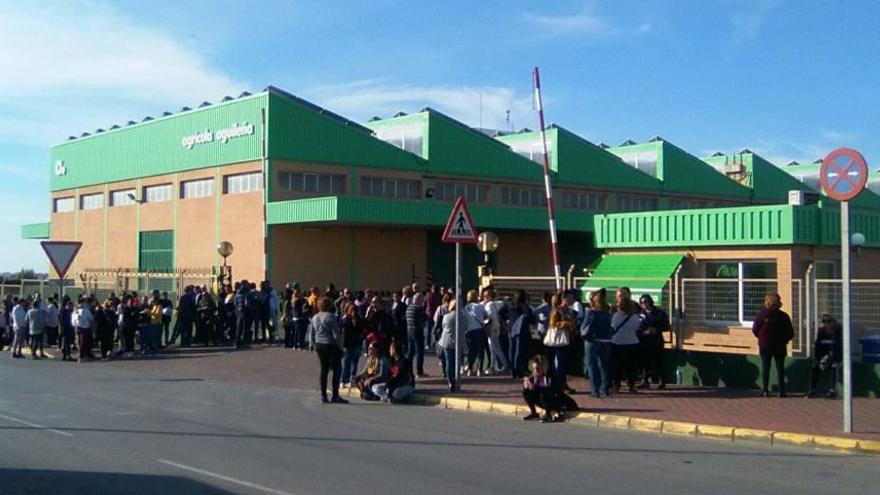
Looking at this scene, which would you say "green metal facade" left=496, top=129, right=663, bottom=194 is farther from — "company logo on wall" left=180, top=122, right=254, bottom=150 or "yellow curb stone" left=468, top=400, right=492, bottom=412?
"yellow curb stone" left=468, top=400, right=492, bottom=412

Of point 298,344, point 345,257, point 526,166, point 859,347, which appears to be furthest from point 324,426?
point 526,166

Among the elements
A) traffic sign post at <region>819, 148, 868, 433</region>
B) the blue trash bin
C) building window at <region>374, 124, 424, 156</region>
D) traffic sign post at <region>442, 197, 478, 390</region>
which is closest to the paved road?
traffic sign post at <region>819, 148, 868, 433</region>

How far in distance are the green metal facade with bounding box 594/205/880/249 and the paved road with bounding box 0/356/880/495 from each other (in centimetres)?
1158

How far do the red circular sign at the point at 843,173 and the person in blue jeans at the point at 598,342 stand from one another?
4.34m

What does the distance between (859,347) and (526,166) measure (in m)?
28.8

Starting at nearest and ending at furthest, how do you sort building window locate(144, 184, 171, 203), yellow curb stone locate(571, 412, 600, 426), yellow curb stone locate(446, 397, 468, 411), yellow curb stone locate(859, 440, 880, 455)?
yellow curb stone locate(859, 440, 880, 455) → yellow curb stone locate(571, 412, 600, 426) → yellow curb stone locate(446, 397, 468, 411) → building window locate(144, 184, 171, 203)

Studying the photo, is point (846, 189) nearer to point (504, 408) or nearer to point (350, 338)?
point (504, 408)

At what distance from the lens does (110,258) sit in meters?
48.5

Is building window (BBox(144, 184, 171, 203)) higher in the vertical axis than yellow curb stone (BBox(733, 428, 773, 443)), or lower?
higher

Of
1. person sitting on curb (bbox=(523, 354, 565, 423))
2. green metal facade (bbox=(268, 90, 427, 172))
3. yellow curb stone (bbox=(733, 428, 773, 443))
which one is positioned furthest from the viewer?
green metal facade (bbox=(268, 90, 427, 172))

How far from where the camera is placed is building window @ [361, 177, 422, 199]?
134 ft

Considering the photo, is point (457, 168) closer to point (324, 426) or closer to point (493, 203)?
point (493, 203)

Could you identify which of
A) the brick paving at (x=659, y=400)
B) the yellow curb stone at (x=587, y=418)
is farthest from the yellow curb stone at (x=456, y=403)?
the yellow curb stone at (x=587, y=418)

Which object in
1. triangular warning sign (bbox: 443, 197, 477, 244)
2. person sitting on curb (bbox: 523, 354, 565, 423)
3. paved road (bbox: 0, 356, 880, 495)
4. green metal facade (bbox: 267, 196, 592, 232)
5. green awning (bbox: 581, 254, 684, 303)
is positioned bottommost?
paved road (bbox: 0, 356, 880, 495)
